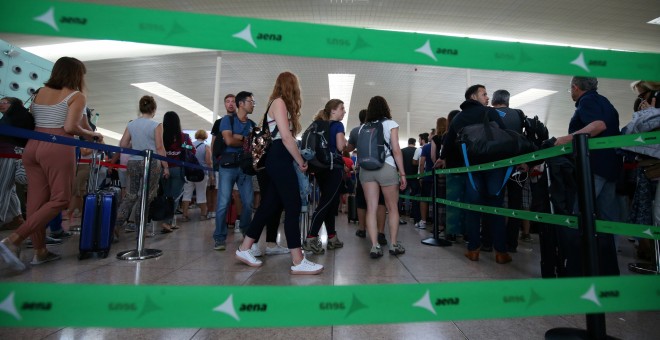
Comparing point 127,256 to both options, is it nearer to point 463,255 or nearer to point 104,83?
point 463,255

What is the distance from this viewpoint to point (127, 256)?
7.99ft

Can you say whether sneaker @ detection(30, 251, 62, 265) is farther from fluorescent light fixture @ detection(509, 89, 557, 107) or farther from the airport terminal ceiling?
fluorescent light fixture @ detection(509, 89, 557, 107)

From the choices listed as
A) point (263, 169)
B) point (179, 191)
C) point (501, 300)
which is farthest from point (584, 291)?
point (179, 191)

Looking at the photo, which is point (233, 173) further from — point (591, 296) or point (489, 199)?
point (591, 296)

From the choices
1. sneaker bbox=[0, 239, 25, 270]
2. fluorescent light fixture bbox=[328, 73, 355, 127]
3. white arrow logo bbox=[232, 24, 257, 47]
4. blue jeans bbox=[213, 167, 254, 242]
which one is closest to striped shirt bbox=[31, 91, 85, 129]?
sneaker bbox=[0, 239, 25, 270]

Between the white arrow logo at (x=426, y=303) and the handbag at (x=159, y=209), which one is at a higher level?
the handbag at (x=159, y=209)

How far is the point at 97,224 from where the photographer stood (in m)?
2.41

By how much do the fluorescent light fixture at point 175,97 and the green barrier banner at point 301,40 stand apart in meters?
13.0

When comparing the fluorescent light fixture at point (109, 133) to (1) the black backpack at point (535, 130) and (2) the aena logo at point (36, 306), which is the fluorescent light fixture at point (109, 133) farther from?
(1) the black backpack at point (535, 130)

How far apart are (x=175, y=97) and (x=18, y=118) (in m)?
12.6

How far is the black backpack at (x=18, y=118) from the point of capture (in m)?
2.01

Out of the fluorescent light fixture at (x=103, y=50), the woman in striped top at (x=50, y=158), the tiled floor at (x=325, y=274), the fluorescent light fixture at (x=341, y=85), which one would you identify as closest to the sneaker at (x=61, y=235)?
the tiled floor at (x=325, y=274)

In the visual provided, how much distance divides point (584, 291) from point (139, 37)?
1.50 meters

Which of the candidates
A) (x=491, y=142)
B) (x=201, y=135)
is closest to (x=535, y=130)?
(x=491, y=142)
